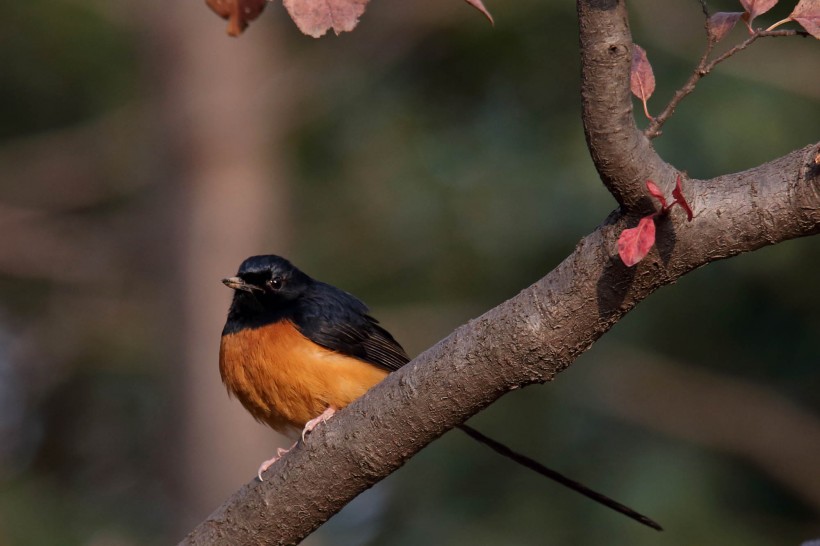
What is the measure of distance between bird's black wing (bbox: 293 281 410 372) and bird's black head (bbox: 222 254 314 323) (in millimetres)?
107

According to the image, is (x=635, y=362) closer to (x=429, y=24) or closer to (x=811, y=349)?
(x=811, y=349)

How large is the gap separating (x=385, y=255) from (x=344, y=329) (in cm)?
700

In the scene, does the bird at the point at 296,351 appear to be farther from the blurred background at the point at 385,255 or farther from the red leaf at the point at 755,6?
the blurred background at the point at 385,255

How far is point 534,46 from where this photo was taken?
12188 mm

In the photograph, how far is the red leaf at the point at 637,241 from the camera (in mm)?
2852

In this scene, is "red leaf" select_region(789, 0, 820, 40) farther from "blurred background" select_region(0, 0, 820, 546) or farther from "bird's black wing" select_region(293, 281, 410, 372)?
"blurred background" select_region(0, 0, 820, 546)

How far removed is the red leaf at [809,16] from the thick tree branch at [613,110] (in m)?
0.40

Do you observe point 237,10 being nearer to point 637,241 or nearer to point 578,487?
point 637,241

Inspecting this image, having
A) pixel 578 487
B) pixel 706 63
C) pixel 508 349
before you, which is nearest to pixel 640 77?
pixel 706 63

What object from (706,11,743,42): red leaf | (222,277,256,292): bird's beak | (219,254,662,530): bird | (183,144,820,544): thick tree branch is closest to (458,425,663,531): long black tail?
(219,254,662,530): bird

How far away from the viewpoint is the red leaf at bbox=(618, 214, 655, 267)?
2.85m

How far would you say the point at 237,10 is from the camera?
2.34 m

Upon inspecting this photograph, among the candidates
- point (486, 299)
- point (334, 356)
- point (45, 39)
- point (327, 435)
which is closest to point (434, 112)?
point (486, 299)

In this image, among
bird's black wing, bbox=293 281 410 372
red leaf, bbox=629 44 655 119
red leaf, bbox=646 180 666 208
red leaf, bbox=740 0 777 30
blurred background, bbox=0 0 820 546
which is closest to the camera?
red leaf, bbox=740 0 777 30
